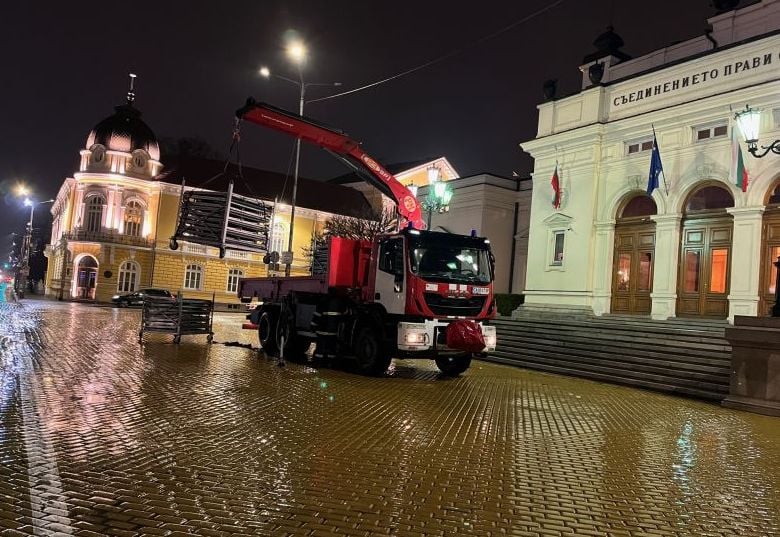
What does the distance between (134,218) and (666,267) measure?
41.7m

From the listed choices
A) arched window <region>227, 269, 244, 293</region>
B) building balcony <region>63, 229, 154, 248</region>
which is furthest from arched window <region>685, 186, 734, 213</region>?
building balcony <region>63, 229, 154, 248</region>

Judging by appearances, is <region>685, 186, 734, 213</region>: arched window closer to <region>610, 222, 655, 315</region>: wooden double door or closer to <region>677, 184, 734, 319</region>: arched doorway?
<region>677, 184, 734, 319</region>: arched doorway

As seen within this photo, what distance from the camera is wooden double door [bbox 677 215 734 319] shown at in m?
17.4

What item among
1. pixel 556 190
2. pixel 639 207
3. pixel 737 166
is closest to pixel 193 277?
pixel 556 190

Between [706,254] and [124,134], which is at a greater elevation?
[124,134]

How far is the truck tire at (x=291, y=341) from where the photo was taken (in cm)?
1474

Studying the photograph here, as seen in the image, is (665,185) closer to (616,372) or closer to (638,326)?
(638,326)

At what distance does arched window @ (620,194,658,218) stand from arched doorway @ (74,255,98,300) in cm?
4126

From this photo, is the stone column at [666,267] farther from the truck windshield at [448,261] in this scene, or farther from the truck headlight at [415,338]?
the truck headlight at [415,338]

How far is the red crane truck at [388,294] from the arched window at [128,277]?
120 feet

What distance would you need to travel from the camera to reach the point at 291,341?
14.9 m

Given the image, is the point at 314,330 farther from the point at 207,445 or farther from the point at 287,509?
the point at 287,509

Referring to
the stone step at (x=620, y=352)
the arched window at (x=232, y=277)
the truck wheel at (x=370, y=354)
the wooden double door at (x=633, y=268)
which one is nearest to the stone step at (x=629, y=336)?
the stone step at (x=620, y=352)

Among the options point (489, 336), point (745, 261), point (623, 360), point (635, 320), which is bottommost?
point (623, 360)
